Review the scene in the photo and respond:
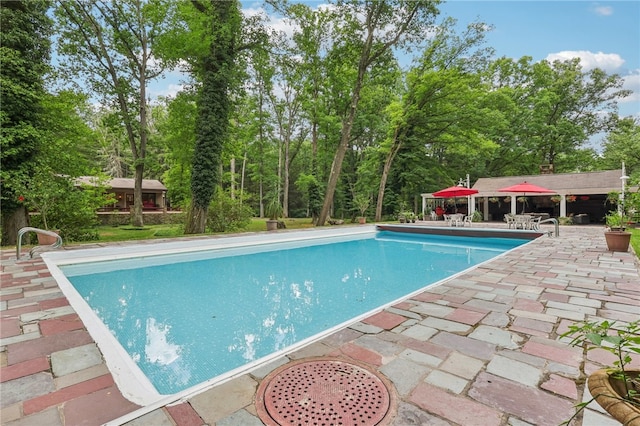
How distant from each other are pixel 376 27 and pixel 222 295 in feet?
47.3

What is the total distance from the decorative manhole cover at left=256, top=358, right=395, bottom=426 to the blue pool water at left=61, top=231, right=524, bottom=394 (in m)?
1.06

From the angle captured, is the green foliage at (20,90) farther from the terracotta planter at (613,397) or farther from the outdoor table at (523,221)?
the outdoor table at (523,221)

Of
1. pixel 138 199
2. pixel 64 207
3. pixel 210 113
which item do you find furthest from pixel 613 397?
pixel 138 199

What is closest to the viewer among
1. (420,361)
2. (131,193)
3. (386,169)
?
(420,361)

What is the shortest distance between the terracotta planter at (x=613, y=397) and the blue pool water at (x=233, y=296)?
8.60ft

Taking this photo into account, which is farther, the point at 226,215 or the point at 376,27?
the point at 376,27

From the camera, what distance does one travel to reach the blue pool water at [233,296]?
10.4 ft

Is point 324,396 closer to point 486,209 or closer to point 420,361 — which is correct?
point 420,361

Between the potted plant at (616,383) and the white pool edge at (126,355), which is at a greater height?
the potted plant at (616,383)

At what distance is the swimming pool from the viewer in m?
2.88

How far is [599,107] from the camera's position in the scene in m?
22.9

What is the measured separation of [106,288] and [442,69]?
62.7ft

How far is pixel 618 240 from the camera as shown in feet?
22.5

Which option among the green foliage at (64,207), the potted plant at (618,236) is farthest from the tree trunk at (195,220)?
the potted plant at (618,236)
